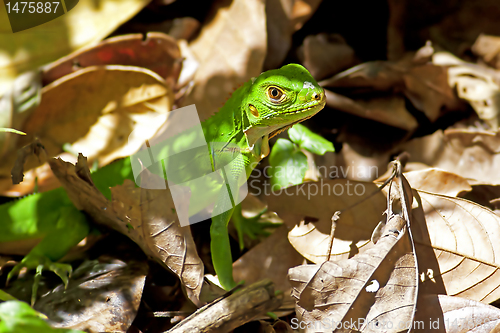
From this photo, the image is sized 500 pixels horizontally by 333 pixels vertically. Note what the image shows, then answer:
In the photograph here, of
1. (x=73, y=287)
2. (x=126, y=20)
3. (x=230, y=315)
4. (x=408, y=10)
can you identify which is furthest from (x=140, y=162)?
(x=408, y=10)

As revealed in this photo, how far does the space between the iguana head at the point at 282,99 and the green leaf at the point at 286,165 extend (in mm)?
598

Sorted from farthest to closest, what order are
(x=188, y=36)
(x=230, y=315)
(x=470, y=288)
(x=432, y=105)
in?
(x=188, y=36), (x=432, y=105), (x=470, y=288), (x=230, y=315)

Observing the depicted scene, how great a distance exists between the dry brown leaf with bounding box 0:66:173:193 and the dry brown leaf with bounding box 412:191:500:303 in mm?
2566

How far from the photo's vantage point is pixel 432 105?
4199 mm

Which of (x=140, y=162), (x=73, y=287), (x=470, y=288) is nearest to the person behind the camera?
(x=470, y=288)

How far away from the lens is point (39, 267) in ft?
9.52

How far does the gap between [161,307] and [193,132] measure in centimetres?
135

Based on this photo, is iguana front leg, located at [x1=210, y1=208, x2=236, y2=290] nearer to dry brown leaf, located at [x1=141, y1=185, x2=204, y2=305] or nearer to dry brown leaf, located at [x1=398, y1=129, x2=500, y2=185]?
dry brown leaf, located at [x1=141, y1=185, x2=204, y2=305]

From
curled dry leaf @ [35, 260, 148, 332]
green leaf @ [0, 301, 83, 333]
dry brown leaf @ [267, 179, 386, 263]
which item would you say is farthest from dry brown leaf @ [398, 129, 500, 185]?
green leaf @ [0, 301, 83, 333]

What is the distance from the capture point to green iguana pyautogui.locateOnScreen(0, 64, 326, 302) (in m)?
2.63

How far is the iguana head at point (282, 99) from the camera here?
258 centimetres

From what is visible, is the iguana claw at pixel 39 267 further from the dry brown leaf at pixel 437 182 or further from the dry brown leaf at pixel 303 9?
the dry brown leaf at pixel 303 9

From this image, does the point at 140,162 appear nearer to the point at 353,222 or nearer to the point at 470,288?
the point at 353,222

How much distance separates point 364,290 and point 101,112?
10.3ft
